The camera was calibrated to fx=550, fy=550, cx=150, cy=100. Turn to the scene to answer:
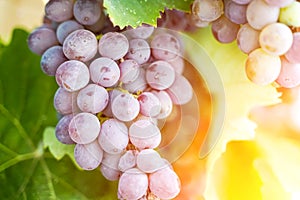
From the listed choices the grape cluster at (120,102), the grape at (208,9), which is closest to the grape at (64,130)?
the grape cluster at (120,102)

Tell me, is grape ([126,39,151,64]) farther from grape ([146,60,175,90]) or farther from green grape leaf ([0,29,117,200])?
green grape leaf ([0,29,117,200])

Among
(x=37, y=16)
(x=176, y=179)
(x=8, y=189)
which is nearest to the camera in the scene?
(x=176, y=179)

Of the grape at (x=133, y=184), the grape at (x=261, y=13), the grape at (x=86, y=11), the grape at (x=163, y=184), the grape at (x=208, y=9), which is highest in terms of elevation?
the grape at (x=86, y=11)

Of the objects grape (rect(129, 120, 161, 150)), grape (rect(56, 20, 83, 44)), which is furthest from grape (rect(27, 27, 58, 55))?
grape (rect(129, 120, 161, 150))

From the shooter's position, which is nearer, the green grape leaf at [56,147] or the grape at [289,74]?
the grape at [289,74]

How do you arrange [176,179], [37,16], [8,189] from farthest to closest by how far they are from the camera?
[37,16]
[8,189]
[176,179]

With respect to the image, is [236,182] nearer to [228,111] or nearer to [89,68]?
[228,111]

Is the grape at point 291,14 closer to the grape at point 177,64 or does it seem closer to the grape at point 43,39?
the grape at point 177,64

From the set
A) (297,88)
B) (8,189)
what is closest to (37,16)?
(8,189)
